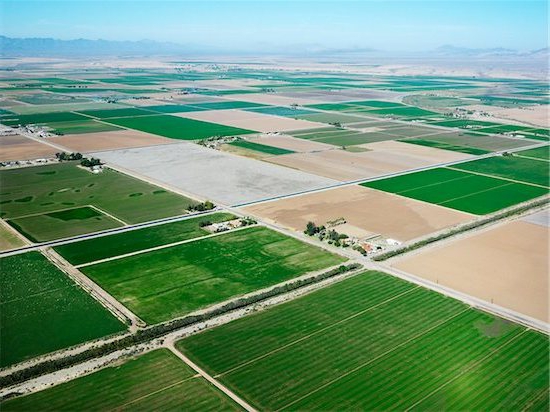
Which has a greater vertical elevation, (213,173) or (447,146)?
(447,146)

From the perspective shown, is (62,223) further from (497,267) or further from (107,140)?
(107,140)

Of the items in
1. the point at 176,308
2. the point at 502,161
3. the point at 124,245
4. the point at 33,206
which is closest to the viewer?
the point at 176,308

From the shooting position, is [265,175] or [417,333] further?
[265,175]

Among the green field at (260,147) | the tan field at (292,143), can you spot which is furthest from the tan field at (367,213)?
the tan field at (292,143)

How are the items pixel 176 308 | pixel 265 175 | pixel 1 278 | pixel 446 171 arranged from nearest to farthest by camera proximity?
pixel 176 308, pixel 1 278, pixel 265 175, pixel 446 171

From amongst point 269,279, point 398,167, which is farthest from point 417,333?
point 398,167

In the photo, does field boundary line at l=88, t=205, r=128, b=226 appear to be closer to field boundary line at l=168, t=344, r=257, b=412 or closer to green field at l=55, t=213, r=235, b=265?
green field at l=55, t=213, r=235, b=265

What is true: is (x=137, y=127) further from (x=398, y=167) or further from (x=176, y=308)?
(x=176, y=308)

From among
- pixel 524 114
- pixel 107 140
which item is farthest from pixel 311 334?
pixel 524 114

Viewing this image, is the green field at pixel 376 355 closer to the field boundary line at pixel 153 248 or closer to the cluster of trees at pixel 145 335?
the cluster of trees at pixel 145 335
